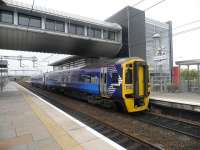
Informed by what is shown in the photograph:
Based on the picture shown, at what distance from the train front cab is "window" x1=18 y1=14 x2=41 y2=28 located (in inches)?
608

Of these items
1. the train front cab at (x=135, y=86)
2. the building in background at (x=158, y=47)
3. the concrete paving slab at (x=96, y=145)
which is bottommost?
the concrete paving slab at (x=96, y=145)

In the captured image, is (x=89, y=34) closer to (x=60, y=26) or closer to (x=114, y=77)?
(x=60, y=26)

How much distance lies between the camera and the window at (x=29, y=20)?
20919 millimetres

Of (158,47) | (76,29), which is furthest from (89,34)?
(158,47)

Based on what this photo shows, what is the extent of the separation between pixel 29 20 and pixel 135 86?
1624cm

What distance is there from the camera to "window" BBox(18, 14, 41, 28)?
20.9 meters

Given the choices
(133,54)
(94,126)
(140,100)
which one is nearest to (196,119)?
(140,100)

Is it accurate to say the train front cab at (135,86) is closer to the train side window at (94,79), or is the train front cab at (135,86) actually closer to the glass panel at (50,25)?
the train side window at (94,79)

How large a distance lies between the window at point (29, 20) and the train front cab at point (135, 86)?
15448 millimetres

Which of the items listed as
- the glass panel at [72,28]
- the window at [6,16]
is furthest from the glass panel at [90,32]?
the window at [6,16]

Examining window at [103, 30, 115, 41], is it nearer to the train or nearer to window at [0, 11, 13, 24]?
window at [0, 11, 13, 24]

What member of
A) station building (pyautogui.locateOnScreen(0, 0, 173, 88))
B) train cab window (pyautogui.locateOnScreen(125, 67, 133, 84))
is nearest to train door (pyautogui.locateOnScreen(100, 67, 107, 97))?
train cab window (pyautogui.locateOnScreen(125, 67, 133, 84))

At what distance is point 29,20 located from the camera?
2084cm

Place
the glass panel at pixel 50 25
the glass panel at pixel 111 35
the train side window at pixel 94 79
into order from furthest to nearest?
1. the glass panel at pixel 111 35
2. the glass panel at pixel 50 25
3. the train side window at pixel 94 79
